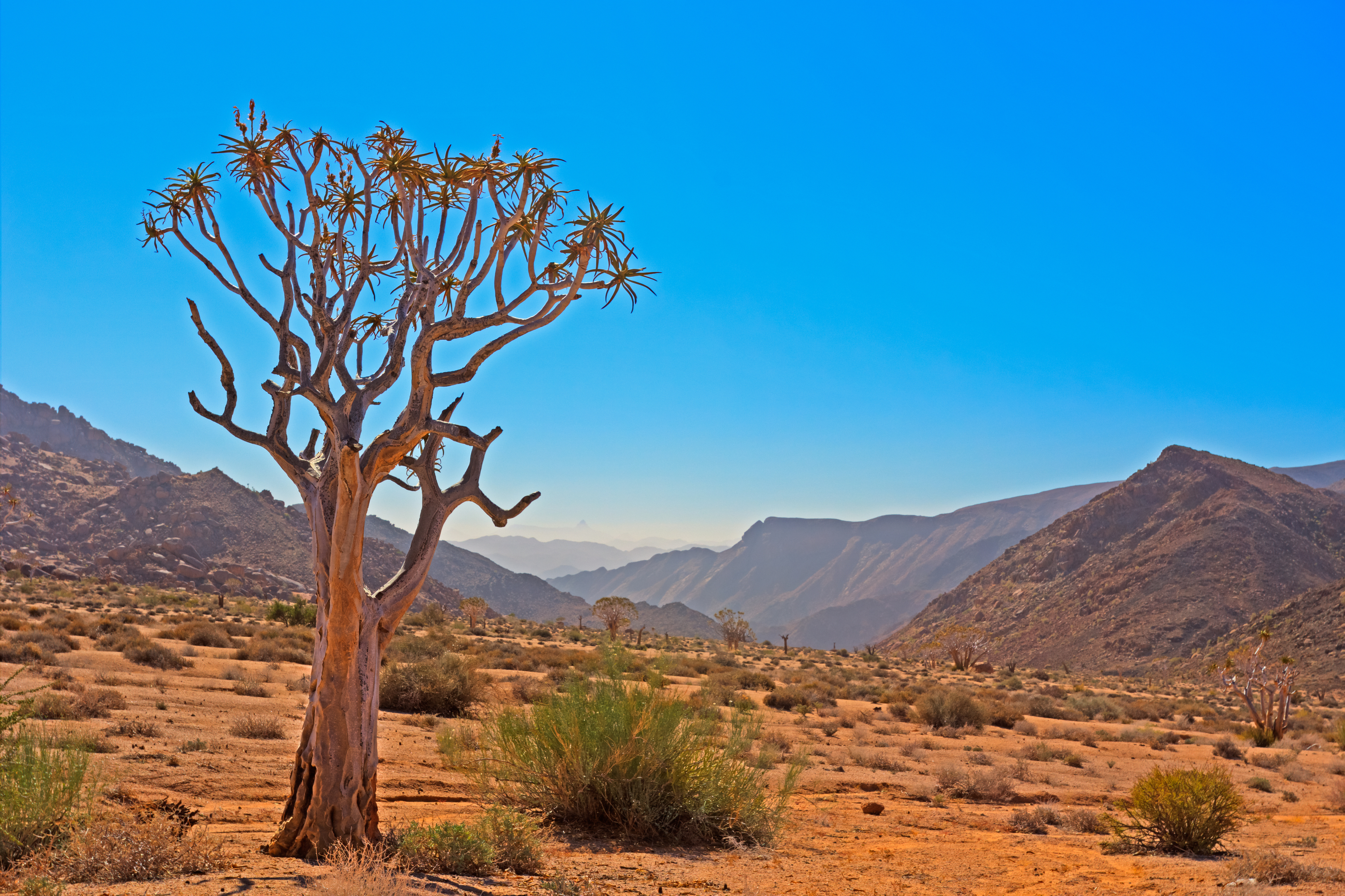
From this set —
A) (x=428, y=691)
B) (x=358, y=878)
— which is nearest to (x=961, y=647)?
(x=428, y=691)

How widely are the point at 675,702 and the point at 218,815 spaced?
4.65m

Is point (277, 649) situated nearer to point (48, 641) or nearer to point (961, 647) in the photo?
point (48, 641)

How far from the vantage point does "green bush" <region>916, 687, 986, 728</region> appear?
74.0 feet

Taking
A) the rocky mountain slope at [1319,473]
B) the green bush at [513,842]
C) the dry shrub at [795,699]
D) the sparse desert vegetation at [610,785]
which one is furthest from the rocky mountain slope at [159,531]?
the rocky mountain slope at [1319,473]

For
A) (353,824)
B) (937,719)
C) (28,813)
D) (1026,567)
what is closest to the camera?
(28,813)

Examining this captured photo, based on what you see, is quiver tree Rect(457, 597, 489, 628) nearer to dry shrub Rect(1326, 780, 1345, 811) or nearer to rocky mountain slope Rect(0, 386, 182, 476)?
dry shrub Rect(1326, 780, 1345, 811)

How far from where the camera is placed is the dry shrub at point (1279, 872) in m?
8.78

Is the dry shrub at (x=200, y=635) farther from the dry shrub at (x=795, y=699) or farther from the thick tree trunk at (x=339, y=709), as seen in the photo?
the thick tree trunk at (x=339, y=709)

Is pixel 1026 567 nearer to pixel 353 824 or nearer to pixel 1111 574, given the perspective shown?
pixel 1111 574

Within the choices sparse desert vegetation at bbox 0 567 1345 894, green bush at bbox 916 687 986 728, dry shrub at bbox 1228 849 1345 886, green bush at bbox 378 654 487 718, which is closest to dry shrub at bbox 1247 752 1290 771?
sparse desert vegetation at bbox 0 567 1345 894

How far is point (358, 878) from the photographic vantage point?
5.62 m

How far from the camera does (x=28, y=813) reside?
6199 millimetres

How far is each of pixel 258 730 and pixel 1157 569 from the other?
73.4 metres

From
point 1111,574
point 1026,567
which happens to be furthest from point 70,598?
point 1026,567
